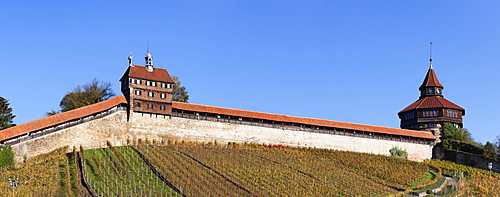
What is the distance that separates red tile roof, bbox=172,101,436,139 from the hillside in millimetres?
3371

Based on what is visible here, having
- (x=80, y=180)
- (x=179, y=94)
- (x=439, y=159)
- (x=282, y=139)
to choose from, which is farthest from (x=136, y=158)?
(x=439, y=159)

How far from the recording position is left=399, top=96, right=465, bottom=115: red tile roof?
248 feet

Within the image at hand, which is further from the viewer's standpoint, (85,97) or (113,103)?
(85,97)

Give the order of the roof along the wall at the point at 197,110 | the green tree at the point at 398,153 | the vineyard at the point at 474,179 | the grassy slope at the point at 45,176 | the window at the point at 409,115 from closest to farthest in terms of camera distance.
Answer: the grassy slope at the point at 45,176 < the vineyard at the point at 474,179 < the roof along the wall at the point at 197,110 < the green tree at the point at 398,153 < the window at the point at 409,115

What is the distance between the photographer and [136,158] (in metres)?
54.1

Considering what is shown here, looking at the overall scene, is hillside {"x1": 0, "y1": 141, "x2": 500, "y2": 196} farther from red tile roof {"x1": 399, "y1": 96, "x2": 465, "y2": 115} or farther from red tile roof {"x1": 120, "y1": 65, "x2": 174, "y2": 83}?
red tile roof {"x1": 399, "y1": 96, "x2": 465, "y2": 115}

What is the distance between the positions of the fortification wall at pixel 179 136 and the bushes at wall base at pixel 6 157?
0.50 metres

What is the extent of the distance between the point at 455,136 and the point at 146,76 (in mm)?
33077

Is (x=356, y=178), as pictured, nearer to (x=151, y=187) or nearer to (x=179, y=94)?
(x=151, y=187)

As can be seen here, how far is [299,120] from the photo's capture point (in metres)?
68.2

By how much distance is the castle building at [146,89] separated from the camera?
60.2m

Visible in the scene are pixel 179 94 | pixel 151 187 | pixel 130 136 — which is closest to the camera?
pixel 151 187

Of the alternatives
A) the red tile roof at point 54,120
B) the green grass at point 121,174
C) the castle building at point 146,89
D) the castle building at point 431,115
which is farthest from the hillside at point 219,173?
the castle building at point 431,115

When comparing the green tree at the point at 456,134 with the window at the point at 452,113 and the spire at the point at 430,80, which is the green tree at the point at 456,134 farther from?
the spire at the point at 430,80
